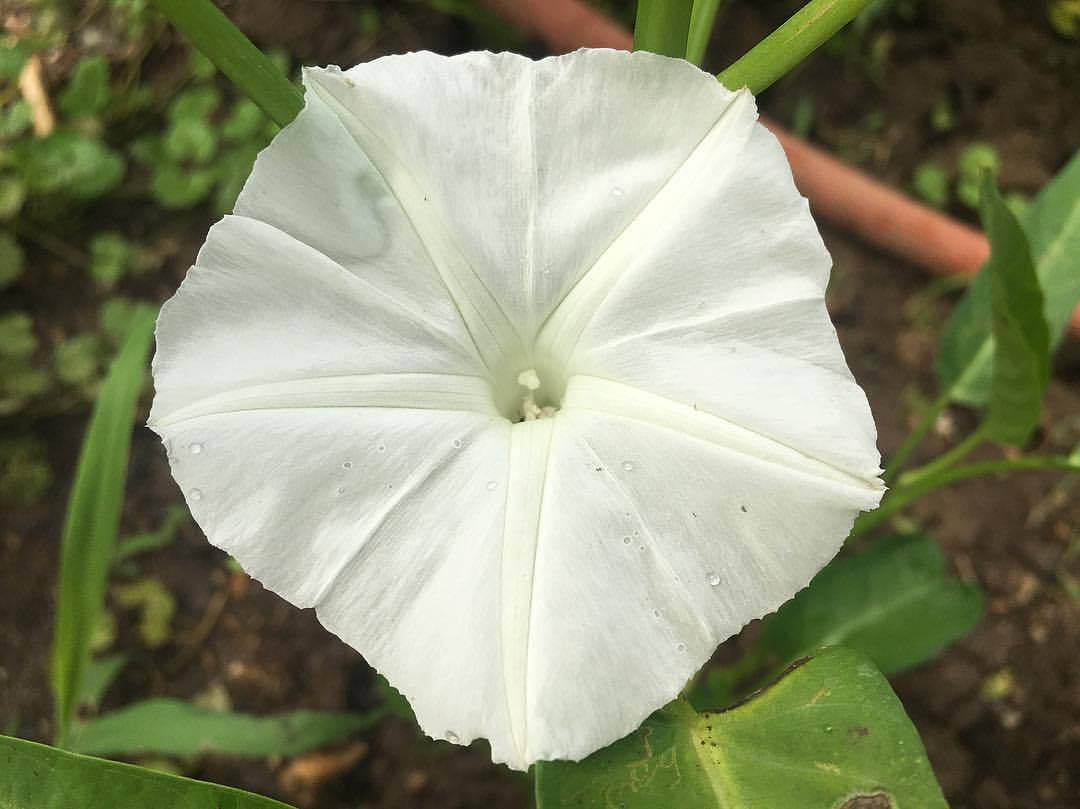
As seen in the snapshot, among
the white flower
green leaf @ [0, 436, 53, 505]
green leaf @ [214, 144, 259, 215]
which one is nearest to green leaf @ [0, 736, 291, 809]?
the white flower

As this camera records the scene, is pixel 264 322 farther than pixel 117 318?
No

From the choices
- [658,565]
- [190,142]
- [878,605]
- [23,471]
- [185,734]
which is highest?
[190,142]

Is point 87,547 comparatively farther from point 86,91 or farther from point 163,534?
point 86,91

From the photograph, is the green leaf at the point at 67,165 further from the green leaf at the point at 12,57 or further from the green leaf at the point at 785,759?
the green leaf at the point at 785,759

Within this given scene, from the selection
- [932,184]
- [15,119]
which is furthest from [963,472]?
[15,119]

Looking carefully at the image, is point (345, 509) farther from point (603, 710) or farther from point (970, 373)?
point (970, 373)

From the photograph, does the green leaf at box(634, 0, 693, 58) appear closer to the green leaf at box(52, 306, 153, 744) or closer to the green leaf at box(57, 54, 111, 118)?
the green leaf at box(52, 306, 153, 744)
